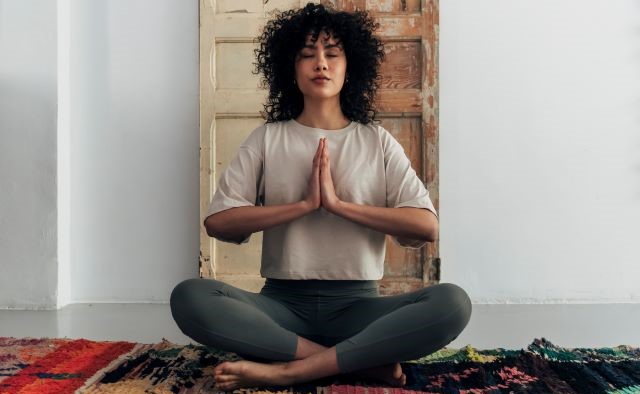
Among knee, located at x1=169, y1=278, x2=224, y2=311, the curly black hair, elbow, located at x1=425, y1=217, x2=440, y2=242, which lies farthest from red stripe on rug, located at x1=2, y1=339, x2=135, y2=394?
elbow, located at x1=425, y1=217, x2=440, y2=242

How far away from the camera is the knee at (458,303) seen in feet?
5.62

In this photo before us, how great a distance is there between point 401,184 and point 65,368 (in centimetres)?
108

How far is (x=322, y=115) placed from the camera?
2016mm

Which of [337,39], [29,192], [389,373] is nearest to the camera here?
[389,373]

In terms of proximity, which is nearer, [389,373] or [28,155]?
[389,373]

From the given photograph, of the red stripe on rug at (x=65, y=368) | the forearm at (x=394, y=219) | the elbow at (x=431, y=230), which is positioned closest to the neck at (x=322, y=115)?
the forearm at (x=394, y=219)

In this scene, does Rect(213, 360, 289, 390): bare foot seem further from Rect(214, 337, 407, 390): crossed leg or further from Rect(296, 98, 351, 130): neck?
Rect(296, 98, 351, 130): neck

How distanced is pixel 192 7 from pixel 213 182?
885 millimetres

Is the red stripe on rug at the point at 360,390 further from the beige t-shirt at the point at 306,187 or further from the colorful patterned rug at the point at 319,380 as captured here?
the beige t-shirt at the point at 306,187

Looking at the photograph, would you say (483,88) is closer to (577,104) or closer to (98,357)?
(577,104)

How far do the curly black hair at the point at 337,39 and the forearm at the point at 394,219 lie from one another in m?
0.36

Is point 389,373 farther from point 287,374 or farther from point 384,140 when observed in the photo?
point 384,140

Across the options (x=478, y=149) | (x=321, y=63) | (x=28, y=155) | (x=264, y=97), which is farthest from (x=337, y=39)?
(x=28, y=155)

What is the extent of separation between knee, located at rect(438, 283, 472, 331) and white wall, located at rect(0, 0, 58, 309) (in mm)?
2188
